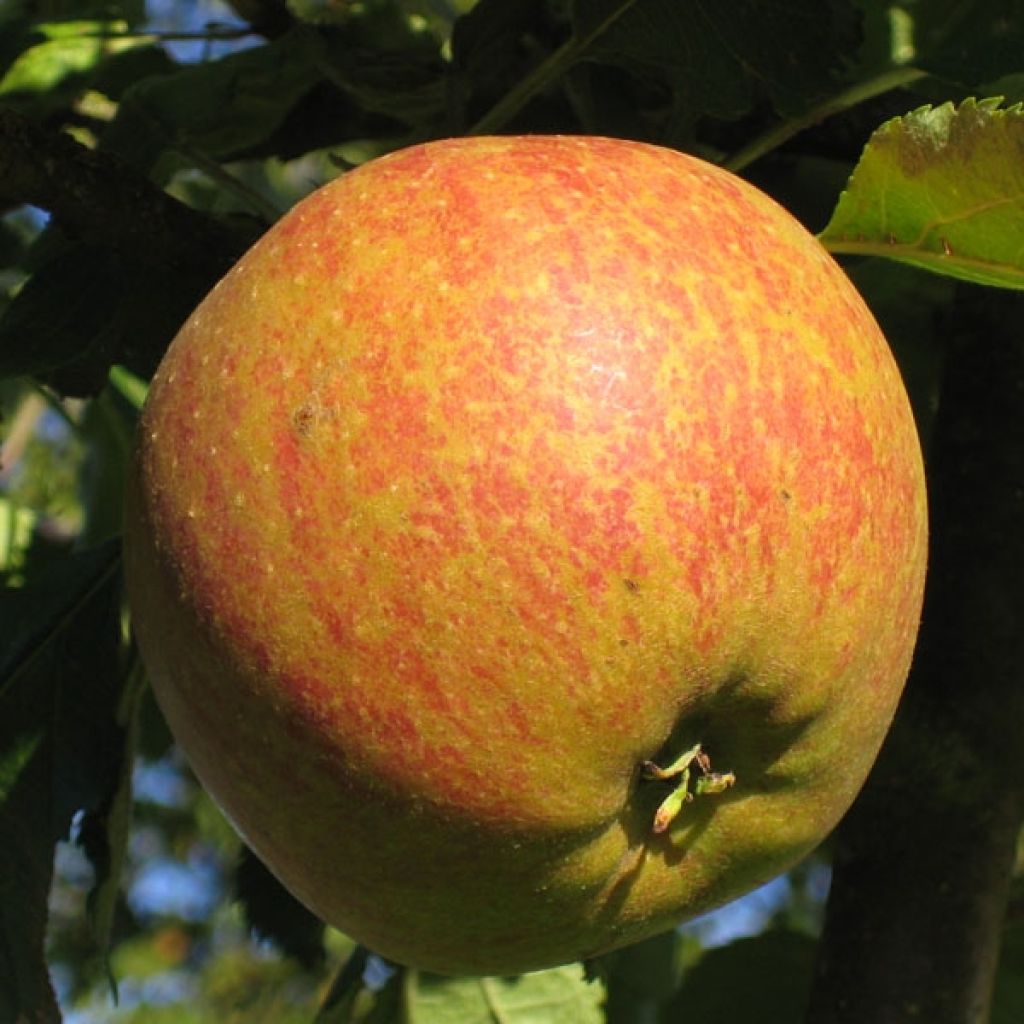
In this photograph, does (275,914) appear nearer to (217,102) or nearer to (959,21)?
(217,102)

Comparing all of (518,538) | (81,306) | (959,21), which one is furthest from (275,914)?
(959,21)

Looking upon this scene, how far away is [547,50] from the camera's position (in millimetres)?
1476

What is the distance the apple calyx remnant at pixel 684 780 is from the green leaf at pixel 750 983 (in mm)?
674

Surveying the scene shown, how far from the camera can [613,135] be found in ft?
4.67

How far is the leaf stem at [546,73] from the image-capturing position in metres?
1.33

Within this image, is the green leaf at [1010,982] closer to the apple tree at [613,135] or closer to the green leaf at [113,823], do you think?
the apple tree at [613,135]

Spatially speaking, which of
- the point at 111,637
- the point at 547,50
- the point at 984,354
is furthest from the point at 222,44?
the point at 984,354

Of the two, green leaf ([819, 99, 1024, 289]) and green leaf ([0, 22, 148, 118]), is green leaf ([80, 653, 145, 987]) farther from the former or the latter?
green leaf ([819, 99, 1024, 289])

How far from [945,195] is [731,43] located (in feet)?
0.98

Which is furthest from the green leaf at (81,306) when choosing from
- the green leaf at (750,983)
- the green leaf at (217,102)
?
the green leaf at (750,983)

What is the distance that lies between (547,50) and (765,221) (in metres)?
0.53

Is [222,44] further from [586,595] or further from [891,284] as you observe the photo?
[586,595]

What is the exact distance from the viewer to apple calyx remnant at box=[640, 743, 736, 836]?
0.94 meters

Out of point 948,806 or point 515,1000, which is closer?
point 948,806
